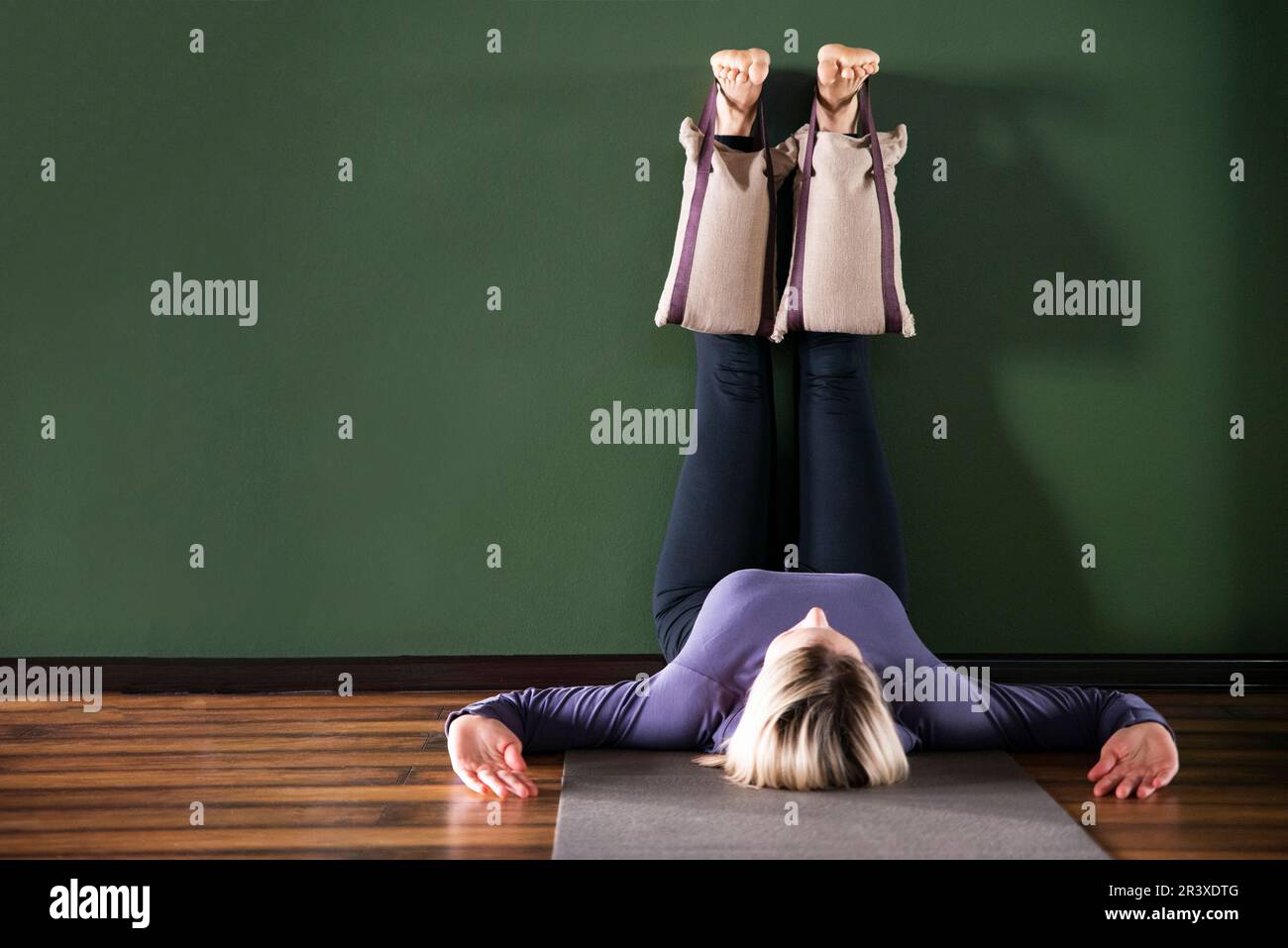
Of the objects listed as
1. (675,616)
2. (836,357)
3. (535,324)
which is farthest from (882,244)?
(675,616)

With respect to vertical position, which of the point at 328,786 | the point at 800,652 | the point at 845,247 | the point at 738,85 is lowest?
the point at 328,786

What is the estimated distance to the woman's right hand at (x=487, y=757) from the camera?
197 centimetres

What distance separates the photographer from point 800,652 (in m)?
1.91

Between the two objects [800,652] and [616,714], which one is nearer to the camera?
[800,652]

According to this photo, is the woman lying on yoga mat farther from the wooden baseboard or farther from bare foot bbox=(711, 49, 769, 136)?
the wooden baseboard

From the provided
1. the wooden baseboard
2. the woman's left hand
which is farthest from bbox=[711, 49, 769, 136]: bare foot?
the woman's left hand

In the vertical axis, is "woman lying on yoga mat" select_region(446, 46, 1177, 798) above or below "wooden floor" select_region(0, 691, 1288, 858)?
above

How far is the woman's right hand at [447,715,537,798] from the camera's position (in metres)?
1.97

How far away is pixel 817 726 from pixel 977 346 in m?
1.33

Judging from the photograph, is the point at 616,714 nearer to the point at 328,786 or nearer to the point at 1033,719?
the point at 328,786

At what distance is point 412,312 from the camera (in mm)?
2855

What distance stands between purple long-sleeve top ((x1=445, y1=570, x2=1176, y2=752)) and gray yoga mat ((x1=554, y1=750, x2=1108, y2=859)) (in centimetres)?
7

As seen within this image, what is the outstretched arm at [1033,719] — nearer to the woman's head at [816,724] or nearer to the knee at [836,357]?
the woman's head at [816,724]

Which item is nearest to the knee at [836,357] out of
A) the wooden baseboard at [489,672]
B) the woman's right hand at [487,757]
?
the wooden baseboard at [489,672]
